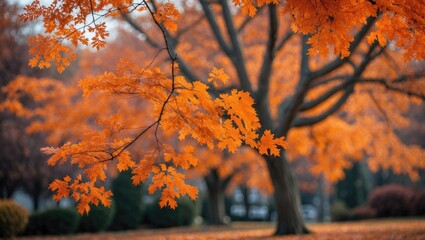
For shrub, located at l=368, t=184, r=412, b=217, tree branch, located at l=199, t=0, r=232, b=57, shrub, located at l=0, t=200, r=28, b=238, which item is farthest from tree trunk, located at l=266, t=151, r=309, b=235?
shrub, located at l=368, t=184, r=412, b=217

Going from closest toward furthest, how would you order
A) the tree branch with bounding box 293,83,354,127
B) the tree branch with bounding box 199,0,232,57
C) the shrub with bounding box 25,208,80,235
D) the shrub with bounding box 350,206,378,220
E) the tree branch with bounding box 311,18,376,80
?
the tree branch with bounding box 311,18,376,80 → the tree branch with bounding box 293,83,354,127 → the tree branch with bounding box 199,0,232,57 → the shrub with bounding box 25,208,80,235 → the shrub with bounding box 350,206,378,220

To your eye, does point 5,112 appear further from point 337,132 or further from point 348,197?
point 348,197

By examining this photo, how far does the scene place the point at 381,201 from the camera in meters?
20.8

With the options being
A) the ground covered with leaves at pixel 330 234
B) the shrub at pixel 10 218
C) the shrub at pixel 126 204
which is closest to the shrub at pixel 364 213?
the ground covered with leaves at pixel 330 234

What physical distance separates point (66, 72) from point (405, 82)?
21.1 m

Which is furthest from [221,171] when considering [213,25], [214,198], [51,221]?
[213,25]

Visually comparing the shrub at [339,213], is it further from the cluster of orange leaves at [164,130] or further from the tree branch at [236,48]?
the cluster of orange leaves at [164,130]

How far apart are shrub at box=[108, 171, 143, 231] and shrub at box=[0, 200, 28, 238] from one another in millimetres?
6947

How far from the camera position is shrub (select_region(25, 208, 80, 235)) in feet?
47.2

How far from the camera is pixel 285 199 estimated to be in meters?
10.8

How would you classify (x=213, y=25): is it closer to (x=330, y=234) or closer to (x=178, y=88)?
(x=330, y=234)

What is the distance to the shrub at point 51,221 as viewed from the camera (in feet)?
47.2

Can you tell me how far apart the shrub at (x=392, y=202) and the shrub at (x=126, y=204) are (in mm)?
10279

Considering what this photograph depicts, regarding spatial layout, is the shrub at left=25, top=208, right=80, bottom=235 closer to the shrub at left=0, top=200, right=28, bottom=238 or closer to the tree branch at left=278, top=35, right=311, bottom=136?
the shrub at left=0, top=200, right=28, bottom=238
